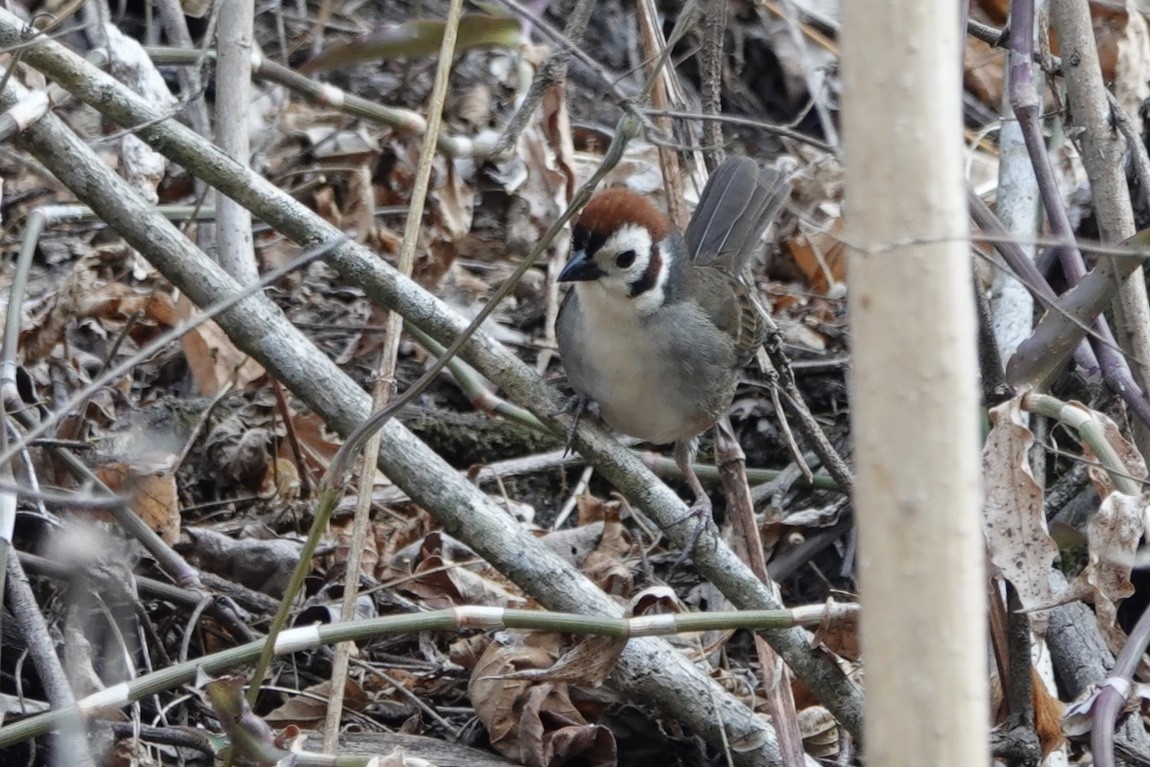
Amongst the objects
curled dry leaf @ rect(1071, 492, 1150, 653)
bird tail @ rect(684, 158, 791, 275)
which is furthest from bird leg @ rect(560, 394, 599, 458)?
curled dry leaf @ rect(1071, 492, 1150, 653)

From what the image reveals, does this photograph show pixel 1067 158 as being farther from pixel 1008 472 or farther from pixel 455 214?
pixel 1008 472

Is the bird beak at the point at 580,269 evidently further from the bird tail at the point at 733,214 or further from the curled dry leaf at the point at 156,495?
the curled dry leaf at the point at 156,495

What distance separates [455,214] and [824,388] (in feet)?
4.36

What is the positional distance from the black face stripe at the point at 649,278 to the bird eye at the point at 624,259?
0.07 m

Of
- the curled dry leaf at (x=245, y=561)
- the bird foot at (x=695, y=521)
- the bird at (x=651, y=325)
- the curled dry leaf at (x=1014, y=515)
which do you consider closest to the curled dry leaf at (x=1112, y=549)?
the curled dry leaf at (x=1014, y=515)

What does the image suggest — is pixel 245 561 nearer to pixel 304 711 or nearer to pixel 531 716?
pixel 304 711

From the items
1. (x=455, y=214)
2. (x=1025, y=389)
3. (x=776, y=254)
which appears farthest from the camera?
(x=776, y=254)

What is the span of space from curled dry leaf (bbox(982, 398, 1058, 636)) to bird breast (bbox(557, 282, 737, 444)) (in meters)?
1.12

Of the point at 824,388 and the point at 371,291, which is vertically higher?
the point at 371,291

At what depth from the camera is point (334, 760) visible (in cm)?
227

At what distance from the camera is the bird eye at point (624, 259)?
143 inches

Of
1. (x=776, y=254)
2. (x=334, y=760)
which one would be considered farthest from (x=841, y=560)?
(x=334, y=760)

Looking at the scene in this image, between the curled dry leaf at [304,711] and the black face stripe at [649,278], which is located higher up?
the black face stripe at [649,278]

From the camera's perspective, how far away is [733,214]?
13.7 ft
